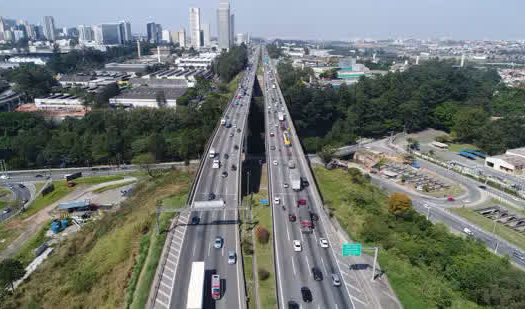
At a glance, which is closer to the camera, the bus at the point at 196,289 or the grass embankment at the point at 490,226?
the bus at the point at 196,289

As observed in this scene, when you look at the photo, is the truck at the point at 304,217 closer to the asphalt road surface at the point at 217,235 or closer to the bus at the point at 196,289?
the asphalt road surface at the point at 217,235

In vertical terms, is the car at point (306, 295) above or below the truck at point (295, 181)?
below

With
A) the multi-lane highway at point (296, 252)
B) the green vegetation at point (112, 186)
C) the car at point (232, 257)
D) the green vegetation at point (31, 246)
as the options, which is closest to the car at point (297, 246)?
the multi-lane highway at point (296, 252)

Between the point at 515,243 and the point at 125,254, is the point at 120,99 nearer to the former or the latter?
the point at 125,254

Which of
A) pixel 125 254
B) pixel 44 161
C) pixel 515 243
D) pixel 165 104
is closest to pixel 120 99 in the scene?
pixel 165 104

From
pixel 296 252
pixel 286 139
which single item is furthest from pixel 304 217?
pixel 286 139

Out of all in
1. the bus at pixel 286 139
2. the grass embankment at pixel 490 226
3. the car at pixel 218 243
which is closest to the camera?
the car at pixel 218 243

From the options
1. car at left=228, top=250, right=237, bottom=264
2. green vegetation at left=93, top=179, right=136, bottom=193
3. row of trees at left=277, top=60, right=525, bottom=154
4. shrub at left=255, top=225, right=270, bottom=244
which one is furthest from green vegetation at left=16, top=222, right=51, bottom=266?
row of trees at left=277, top=60, right=525, bottom=154
